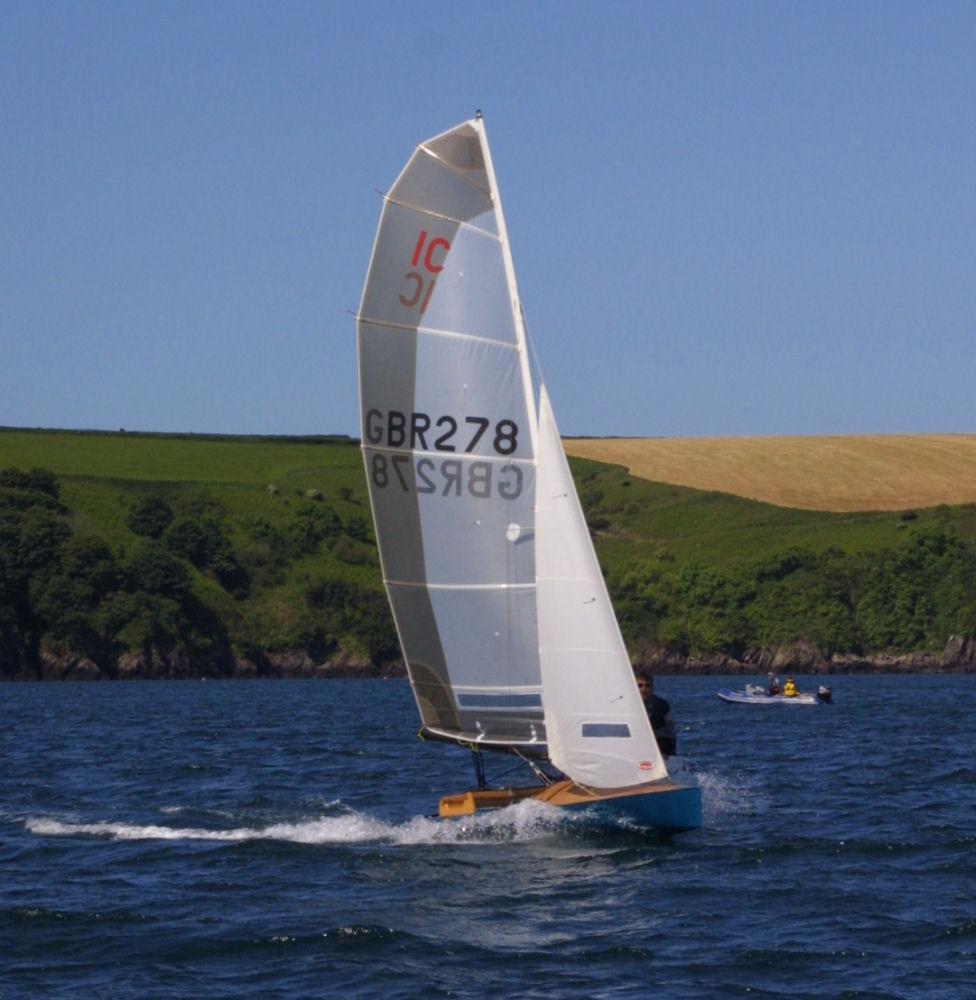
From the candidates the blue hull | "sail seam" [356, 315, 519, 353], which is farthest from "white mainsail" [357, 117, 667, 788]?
the blue hull

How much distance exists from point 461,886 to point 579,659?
3.65m

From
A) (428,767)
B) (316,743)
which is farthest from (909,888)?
(316,743)

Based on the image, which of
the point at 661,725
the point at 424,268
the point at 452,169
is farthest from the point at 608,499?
the point at 452,169

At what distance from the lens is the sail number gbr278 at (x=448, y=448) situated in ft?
72.1

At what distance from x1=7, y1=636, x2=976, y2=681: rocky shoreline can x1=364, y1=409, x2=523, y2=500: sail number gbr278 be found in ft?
283

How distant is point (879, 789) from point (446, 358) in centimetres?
1210

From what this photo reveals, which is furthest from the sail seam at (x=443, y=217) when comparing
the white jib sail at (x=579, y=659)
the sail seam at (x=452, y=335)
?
the white jib sail at (x=579, y=659)

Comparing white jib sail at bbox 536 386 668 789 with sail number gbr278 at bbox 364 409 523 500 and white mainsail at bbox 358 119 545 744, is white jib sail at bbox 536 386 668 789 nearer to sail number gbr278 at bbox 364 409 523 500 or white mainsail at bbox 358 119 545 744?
white mainsail at bbox 358 119 545 744

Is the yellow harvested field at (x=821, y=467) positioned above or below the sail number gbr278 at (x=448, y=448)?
above

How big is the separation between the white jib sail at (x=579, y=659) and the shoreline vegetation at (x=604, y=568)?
85.3 metres

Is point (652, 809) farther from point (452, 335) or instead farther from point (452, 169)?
point (452, 169)

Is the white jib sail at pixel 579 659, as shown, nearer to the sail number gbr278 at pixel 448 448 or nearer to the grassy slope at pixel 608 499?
the sail number gbr278 at pixel 448 448

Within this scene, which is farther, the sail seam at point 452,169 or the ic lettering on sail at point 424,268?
the ic lettering on sail at point 424,268

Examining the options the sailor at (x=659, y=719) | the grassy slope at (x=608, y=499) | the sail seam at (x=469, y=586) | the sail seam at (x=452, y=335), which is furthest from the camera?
the grassy slope at (x=608, y=499)
